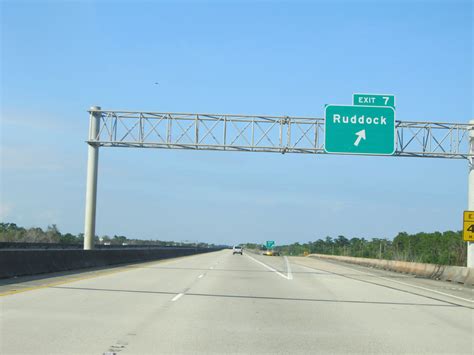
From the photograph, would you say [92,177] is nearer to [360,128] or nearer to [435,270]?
[360,128]

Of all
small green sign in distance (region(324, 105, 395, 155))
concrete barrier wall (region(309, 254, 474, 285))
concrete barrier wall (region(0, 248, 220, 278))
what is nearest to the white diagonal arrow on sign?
small green sign in distance (region(324, 105, 395, 155))

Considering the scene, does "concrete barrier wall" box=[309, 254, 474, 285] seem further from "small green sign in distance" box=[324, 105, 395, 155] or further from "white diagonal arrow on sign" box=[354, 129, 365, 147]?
"white diagonal arrow on sign" box=[354, 129, 365, 147]

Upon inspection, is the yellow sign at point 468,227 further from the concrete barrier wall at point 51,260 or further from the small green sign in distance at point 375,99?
the concrete barrier wall at point 51,260

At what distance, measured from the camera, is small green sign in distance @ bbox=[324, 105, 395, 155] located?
30.7 m

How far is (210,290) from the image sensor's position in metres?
20.4

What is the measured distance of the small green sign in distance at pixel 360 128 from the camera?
101 ft

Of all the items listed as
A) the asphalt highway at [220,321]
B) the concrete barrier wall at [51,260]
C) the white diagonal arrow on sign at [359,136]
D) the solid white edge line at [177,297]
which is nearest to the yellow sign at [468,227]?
the white diagonal arrow on sign at [359,136]

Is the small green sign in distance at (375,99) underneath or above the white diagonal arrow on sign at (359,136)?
above

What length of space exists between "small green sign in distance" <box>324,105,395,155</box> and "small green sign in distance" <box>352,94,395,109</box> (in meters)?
0.32

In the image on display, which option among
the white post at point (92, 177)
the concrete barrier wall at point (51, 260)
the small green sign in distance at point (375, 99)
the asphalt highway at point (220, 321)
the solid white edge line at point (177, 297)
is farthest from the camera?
the white post at point (92, 177)

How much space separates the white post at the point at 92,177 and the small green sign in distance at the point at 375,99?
13.7 metres

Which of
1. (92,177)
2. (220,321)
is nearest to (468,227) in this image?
(92,177)

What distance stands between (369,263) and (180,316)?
4339 cm

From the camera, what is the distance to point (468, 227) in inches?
1211
